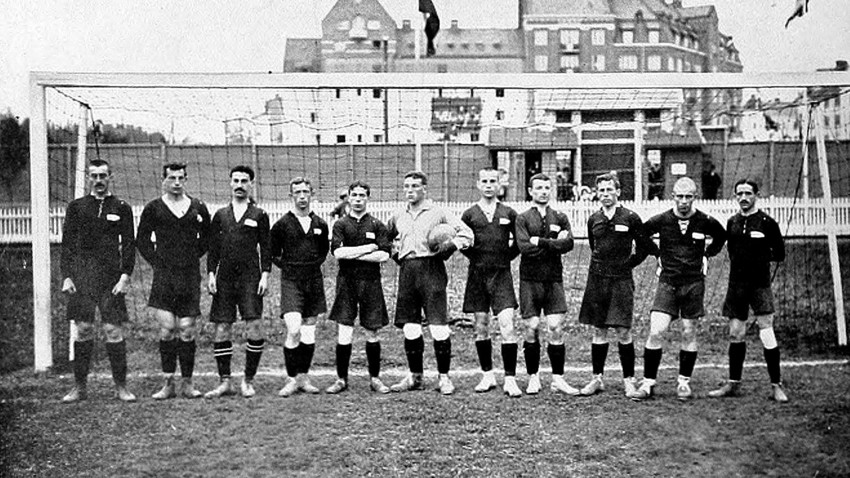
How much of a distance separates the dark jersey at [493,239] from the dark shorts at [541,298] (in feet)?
0.61

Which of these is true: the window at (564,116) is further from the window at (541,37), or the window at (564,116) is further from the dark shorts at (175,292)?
the dark shorts at (175,292)

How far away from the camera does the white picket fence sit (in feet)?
13.2

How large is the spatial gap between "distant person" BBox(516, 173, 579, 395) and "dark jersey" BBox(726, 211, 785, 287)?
3.00 ft

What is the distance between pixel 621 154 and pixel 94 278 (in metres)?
4.92

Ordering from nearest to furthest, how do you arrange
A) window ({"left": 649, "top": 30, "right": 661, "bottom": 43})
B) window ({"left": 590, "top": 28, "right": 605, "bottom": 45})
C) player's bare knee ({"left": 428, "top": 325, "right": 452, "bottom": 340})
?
player's bare knee ({"left": 428, "top": 325, "right": 452, "bottom": 340}), window ({"left": 590, "top": 28, "right": 605, "bottom": 45}), window ({"left": 649, "top": 30, "right": 661, "bottom": 43})

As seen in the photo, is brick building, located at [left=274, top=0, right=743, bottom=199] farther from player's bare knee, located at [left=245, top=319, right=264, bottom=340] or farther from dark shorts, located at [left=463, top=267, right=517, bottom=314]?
player's bare knee, located at [left=245, top=319, right=264, bottom=340]

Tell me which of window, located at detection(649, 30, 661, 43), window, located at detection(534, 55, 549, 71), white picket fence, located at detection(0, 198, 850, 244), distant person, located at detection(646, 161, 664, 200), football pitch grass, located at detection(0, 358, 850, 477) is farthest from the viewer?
distant person, located at detection(646, 161, 664, 200)

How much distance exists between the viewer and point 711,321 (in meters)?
4.98

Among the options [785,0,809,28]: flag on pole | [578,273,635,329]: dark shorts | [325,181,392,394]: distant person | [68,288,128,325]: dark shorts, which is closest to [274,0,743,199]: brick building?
[785,0,809,28]: flag on pole

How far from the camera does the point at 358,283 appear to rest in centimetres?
386

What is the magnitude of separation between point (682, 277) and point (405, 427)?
1.71 metres

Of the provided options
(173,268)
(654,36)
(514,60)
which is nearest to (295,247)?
(173,268)

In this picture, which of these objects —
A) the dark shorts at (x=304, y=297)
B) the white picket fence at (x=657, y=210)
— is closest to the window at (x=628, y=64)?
the white picket fence at (x=657, y=210)

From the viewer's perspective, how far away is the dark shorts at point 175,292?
146 inches
